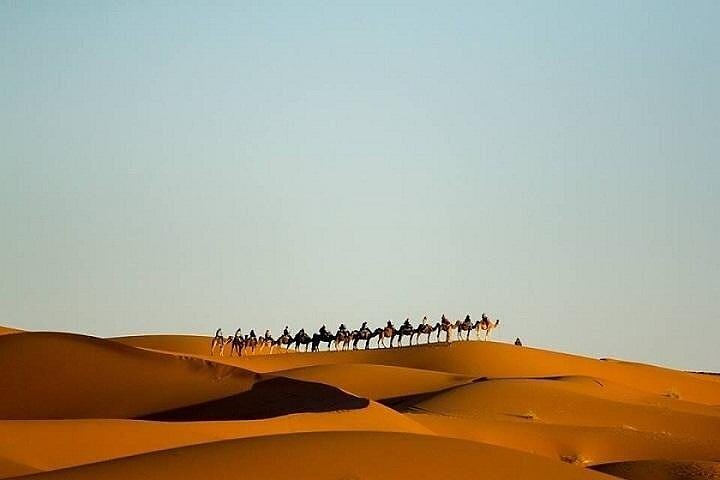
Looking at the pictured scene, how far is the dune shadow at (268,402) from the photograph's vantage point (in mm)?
24422

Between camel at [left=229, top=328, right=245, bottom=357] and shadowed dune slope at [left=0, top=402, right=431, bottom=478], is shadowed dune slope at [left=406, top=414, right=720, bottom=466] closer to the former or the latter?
shadowed dune slope at [left=0, top=402, right=431, bottom=478]

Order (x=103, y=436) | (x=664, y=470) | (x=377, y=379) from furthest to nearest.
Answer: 1. (x=377, y=379)
2. (x=664, y=470)
3. (x=103, y=436)

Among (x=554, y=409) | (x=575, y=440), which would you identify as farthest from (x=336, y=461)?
(x=554, y=409)

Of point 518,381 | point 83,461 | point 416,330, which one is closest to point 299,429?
point 83,461

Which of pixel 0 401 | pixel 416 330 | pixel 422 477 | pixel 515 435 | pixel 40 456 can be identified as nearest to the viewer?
pixel 422 477

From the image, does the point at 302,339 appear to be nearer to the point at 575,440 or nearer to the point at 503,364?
the point at 503,364

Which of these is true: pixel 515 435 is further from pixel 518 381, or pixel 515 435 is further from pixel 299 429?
pixel 518 381

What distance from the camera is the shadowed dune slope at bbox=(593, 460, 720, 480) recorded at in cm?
1919

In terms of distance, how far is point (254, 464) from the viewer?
13062mm

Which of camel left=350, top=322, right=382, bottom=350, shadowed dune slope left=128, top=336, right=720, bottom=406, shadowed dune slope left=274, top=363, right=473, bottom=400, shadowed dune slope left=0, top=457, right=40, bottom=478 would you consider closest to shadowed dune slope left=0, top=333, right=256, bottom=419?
shadowed dune slope left=274, top=363, right=473, bottom=400

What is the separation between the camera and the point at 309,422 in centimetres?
2108

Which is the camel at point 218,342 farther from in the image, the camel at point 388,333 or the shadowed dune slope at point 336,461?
the shadowed dune slope at point 336,461

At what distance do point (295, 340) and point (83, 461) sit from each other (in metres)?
37.1

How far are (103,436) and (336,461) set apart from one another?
6013 mm
